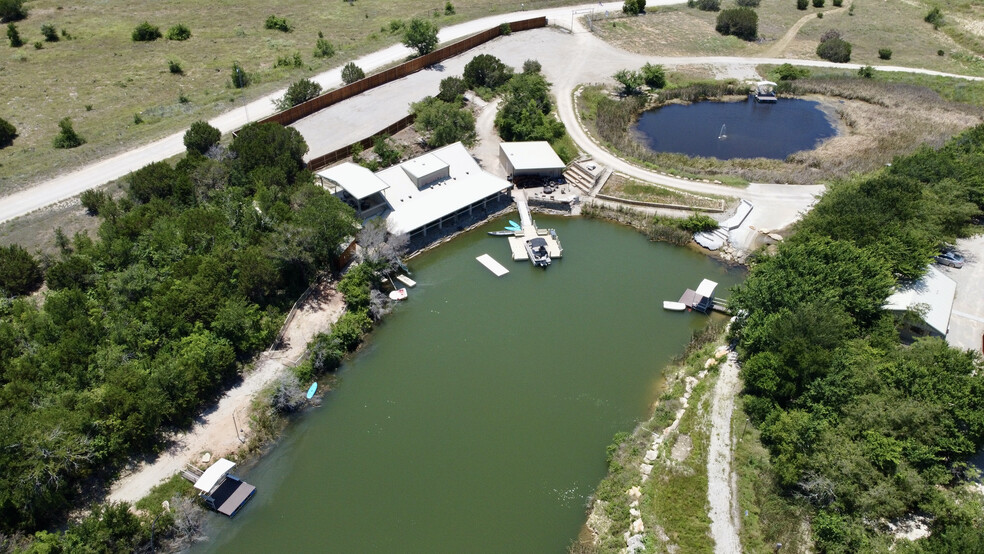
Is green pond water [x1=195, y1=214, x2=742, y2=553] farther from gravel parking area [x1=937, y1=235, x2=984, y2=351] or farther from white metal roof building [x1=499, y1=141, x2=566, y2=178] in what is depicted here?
gravel parking area [x1=937, y1=235, x2=984, y2=351]

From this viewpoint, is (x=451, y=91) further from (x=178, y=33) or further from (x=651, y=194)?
(x=178, y=33)

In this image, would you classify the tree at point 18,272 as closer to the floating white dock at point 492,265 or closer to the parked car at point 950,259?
the floating white dock at point 492,265

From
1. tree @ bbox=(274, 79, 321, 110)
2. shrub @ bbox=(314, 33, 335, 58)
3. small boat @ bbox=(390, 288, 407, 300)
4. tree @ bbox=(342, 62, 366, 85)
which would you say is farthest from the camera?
shrub @ bbox=(314, 33, 335, 58)

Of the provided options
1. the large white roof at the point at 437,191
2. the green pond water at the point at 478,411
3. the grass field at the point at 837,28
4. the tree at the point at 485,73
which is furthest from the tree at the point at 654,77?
the green pond water at the point at 478,411

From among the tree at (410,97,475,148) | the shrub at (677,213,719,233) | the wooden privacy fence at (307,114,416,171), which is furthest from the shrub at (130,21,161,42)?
the shrub at (677,213,719,233)

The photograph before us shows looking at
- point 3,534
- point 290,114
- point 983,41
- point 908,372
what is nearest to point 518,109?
point 290,114

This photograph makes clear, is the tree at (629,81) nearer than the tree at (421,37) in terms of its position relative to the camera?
Yes

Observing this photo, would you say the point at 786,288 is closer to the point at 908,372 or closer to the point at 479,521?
the point at 908,372
